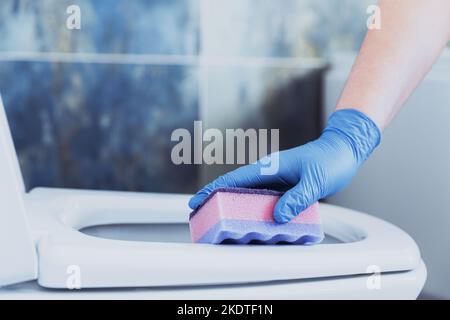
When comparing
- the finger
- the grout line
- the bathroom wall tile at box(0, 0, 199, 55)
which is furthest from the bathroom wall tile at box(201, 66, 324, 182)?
the finger

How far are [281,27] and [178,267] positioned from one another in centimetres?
75

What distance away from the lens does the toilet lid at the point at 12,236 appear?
0.72 meters

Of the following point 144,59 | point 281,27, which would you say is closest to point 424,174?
point 281,27

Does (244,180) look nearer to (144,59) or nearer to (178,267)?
(178,267)

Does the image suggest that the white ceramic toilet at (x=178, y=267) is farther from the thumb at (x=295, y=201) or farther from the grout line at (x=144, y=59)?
the grout line at (x=144, y=59)

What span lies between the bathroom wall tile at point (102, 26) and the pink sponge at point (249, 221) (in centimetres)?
61

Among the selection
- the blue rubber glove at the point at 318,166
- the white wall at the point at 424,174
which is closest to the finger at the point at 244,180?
the blue rubber glove at the point at 318,166

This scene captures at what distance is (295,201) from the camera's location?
778mm

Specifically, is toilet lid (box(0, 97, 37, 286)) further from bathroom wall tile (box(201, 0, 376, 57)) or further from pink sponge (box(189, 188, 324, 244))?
bathroom wall tile (box(201, 0, 376, 57))

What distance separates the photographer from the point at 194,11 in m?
1.34

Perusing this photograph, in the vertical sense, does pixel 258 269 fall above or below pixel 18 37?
below

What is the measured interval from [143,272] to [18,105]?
73cm
